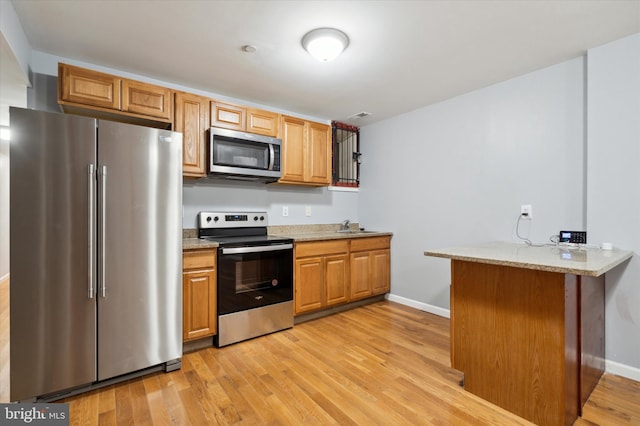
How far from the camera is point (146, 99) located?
2.47 m

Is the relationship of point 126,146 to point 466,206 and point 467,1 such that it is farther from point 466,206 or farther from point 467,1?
point 466,206

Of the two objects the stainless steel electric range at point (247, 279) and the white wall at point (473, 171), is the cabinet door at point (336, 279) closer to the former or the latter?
the stainless steel electric range at point (247, 279)

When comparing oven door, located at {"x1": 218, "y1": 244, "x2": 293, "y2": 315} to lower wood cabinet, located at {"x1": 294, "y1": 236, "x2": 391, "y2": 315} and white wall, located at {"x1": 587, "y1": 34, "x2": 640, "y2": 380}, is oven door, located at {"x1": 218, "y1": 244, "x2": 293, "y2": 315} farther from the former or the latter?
white wall, located at {"x1": 587, "y1": 34, "x2": 640, "y2": 380}

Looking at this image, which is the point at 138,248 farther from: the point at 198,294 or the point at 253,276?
the point at 253,276

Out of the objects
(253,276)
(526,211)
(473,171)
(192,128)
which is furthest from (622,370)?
(192,128)

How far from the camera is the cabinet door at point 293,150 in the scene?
3305 mm

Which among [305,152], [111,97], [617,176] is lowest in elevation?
[617,176]

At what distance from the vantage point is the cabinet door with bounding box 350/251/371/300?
140 inches

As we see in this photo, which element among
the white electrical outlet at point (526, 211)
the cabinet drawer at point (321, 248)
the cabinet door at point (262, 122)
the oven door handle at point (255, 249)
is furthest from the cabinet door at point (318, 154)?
the white electrical outlet at point (526, 211)

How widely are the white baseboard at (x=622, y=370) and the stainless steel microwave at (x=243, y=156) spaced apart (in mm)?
3055

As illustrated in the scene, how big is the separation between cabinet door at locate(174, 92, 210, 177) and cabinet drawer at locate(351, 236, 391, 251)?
1806mm

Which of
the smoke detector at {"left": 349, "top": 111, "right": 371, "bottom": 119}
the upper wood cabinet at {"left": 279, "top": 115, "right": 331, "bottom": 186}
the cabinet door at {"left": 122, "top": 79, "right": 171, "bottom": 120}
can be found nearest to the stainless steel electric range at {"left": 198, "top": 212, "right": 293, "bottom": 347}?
the upper wood cabinet at {"left": 279, "top": 115, "right": 331, "bottom": 186}

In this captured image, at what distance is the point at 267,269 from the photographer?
115 inches

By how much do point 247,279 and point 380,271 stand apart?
175 centimetres
